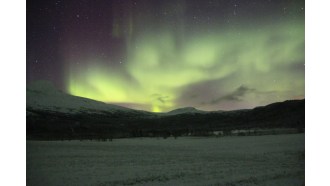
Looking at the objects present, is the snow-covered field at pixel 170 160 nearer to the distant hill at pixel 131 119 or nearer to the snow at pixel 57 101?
the distant hill at pixel 131 119

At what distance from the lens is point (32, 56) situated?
5.75m

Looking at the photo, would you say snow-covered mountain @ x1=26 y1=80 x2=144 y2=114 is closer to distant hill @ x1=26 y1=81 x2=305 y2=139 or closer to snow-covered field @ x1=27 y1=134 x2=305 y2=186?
distant hill @ x1=26 y1=81 x2=305 y2=139

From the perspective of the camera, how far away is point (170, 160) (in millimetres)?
5480

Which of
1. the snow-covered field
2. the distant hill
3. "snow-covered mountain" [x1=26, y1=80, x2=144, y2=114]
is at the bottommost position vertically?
the snow-covered field

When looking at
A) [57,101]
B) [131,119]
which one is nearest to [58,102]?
[57,101]

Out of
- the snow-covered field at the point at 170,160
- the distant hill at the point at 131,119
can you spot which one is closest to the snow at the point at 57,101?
the distant hill at the point at 131,119

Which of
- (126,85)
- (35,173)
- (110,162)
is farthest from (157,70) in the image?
(35,173)

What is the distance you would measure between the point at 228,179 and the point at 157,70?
171 cm

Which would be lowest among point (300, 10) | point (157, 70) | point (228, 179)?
point (228, 179)

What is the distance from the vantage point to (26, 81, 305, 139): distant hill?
553 centimetres

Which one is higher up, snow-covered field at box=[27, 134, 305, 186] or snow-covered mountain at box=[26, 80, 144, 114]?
snow-covered mountain at box=[26, 80, 144, 114]

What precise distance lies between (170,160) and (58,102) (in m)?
1.70

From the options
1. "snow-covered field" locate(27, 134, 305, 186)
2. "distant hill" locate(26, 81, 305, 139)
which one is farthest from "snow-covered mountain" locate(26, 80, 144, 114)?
"snow-covered field" locate(27, 134, 305, 186)

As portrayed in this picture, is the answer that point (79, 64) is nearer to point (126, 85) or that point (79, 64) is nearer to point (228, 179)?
point (126, 85)
